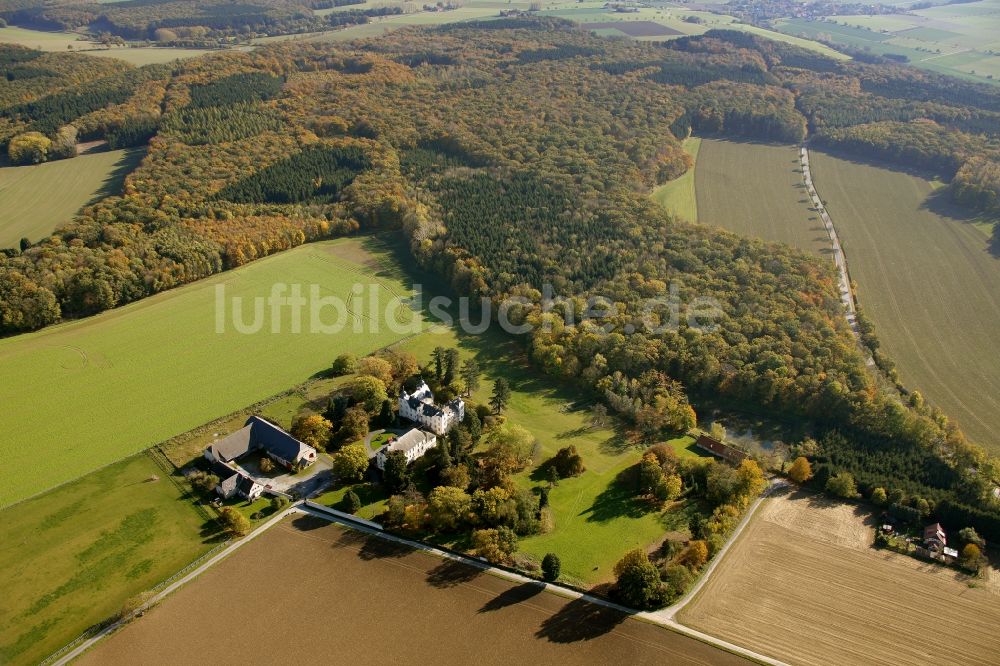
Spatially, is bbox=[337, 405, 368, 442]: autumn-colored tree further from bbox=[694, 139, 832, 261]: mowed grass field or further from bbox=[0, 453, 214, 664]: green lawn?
bbox=[694, 139, 832, 261]: mowed grass field

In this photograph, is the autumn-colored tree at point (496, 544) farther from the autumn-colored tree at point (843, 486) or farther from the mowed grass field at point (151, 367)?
the mowed grass field at point (151, 367)

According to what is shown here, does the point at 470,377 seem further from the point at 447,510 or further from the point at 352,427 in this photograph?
the point at 447,510

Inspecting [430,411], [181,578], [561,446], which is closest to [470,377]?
[430,411]

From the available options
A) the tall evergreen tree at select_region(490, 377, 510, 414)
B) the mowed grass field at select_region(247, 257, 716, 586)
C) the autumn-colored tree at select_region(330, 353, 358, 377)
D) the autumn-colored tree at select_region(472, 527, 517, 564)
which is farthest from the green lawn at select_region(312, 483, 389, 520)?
the autumn-colored tree at select_region(330, 353, 358, 377)

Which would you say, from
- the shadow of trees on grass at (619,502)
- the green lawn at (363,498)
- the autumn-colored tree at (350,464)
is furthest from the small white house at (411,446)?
the shadow of trees on grass at (619,502)

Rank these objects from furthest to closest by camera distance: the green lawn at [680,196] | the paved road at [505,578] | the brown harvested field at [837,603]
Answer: the green lawn at [680,196], the brown harvested field at [837,603], the paved road at [505,578]

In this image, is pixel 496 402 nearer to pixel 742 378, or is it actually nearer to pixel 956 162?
pixel 742 378

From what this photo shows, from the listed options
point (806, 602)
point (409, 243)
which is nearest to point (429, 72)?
point (409, 243)
